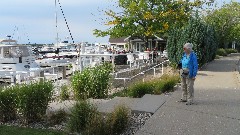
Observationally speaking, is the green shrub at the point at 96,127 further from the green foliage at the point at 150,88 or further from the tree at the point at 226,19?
the tree at the point at 226,19

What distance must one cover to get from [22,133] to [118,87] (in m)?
8.66

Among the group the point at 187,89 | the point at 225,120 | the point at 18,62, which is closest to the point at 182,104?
the point at 187,89

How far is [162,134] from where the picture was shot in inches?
292

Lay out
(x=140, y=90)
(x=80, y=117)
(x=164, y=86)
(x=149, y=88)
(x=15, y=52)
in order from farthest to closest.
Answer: (x=15, y=52)
(x=164, y=86)
(x=149, y=88)
(x=140, y=90)
(x=80, y=117)

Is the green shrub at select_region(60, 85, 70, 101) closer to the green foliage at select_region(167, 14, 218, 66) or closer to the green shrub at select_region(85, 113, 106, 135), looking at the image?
the green shrub at select_region(85, 113, 106, 135)

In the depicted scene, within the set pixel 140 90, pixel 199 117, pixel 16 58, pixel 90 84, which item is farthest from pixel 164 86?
pixel 16 58

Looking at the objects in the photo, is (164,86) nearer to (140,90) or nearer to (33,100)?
(140,90)

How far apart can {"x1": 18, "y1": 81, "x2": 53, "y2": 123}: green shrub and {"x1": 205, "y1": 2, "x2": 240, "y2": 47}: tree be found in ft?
154

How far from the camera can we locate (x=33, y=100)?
963cm

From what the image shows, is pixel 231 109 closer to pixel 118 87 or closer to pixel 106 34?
pixel 118 87

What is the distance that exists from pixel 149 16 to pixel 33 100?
76.1 ft

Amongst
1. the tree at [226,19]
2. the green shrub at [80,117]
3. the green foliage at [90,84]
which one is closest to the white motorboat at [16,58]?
the green foliage at [90,84]

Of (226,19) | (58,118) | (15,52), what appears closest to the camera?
(58,118)

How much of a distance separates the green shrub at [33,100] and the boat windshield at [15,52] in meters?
19.8
